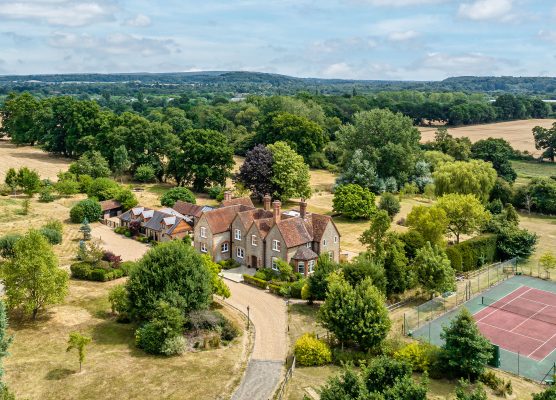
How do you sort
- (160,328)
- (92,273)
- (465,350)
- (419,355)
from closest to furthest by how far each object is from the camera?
(465,350) < (419,355) < (160,328) < (92,273)

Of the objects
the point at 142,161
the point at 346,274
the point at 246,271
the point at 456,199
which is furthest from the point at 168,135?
the point at 346,274

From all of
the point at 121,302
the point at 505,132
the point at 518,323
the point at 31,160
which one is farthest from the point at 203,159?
the point at 505,132

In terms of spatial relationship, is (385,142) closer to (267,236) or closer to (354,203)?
(354,203)

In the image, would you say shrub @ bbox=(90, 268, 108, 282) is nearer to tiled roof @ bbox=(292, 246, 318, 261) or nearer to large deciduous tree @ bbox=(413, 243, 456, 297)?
tiled roof @ bbox=(292, 246, 318, 261)

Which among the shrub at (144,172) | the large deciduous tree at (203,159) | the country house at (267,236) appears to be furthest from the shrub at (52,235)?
the shrub at (144,172)

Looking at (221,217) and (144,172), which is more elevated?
(221,217)

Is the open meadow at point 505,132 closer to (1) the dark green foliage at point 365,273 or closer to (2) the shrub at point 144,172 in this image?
(2) the shrub at point 144,172

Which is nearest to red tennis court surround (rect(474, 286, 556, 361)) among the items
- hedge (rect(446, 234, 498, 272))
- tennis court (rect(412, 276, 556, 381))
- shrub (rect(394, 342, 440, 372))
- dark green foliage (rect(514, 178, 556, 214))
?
tennis court (rect(412, 276, 556, 381))

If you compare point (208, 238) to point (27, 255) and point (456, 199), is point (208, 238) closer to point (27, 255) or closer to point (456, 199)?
point (27, 255)
